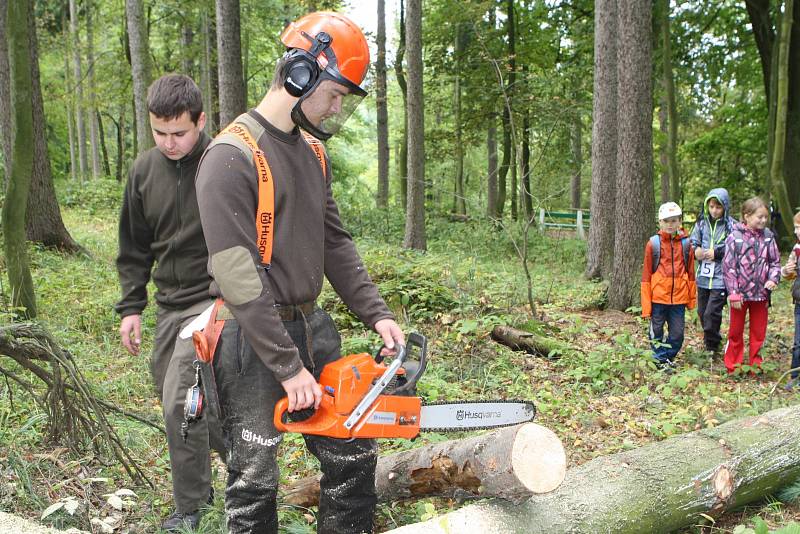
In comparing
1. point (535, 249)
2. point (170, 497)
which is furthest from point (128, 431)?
point (535, 249)

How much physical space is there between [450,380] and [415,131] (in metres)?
7.62

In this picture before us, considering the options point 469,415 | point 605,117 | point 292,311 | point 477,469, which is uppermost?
point 605,117

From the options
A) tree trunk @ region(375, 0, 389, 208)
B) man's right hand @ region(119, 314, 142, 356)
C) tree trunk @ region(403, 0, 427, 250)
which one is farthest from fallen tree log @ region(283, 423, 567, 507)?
tree trunk @ region(375, 0, 389, 208)

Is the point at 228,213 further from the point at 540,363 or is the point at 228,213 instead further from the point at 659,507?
the point at 540,363

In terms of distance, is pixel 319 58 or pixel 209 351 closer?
pixel 319 58

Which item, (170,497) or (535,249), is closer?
(170,497)

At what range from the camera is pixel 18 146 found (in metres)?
5.51

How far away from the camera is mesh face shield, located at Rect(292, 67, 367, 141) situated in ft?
7.85

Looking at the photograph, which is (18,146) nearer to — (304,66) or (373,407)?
(304,66)

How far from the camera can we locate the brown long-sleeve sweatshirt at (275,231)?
88.5 inches

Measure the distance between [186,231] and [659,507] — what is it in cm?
262

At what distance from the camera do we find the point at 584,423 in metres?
4.81

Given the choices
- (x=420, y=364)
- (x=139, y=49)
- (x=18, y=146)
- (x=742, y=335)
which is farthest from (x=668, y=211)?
(x=139, y=49)

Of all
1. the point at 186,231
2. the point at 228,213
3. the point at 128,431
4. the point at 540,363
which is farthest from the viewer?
the point at 540,363
